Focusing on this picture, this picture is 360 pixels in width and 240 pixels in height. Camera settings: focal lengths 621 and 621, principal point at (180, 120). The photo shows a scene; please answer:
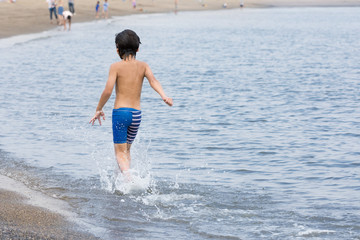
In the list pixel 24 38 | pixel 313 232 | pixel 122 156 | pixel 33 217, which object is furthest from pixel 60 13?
pixel 313 232

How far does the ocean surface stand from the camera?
6.32 m

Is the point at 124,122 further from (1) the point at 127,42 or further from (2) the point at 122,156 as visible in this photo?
(1) the point at 127,42

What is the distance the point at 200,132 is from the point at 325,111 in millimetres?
3659

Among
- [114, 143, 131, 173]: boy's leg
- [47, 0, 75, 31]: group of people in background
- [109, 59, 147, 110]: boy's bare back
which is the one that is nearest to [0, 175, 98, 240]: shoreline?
[114, 143, 131, 173]: boy's leg

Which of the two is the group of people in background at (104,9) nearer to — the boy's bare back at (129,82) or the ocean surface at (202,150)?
the ocean surface at (202,150)

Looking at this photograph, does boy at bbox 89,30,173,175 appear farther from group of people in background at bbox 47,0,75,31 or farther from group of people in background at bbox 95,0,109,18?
group of people in background at bbox 95,0,109,18

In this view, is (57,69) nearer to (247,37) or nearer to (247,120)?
(247,120)

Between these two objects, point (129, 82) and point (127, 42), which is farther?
point (129, 82)

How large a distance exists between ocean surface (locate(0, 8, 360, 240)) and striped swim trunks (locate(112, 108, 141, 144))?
0.62 metres

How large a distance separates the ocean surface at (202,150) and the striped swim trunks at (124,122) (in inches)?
24.3

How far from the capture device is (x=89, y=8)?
58188 mm

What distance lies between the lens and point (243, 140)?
10.6 m

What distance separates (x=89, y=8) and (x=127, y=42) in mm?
53174

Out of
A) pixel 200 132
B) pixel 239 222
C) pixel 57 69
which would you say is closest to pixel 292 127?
pixel 200 132
